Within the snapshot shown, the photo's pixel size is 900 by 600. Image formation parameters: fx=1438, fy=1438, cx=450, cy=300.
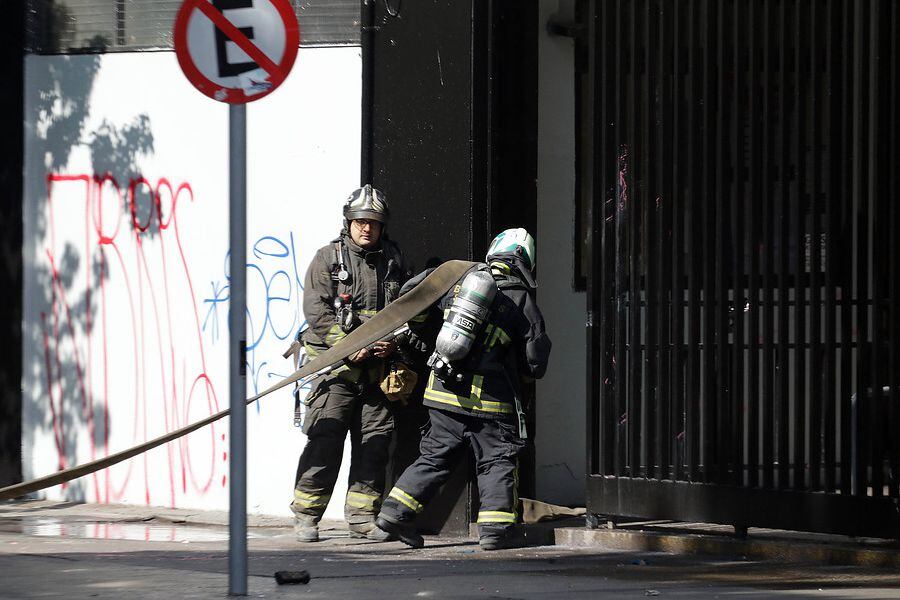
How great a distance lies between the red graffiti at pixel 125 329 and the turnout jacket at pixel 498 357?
198cm

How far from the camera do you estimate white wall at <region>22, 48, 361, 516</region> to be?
8758 mm

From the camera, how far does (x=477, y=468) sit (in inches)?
307

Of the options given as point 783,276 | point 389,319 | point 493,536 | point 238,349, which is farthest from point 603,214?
point 238,349

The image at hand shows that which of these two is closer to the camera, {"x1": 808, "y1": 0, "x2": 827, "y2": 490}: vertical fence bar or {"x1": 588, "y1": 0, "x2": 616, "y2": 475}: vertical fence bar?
{"x1": 808, "y1": 0, "x2": 827, "y2": 490}: vertical fence bar

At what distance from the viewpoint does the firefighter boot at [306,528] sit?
7.97 m

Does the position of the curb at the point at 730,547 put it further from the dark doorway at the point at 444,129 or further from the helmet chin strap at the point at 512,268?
the helmet chin strap at the point at 512,268

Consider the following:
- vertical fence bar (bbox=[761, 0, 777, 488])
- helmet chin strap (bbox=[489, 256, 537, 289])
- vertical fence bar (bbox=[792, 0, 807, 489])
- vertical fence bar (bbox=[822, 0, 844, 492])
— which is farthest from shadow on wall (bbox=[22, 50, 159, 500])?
vertical fence bar (bbox=[822, 0, 844, 492])

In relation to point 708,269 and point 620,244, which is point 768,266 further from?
point 620,244

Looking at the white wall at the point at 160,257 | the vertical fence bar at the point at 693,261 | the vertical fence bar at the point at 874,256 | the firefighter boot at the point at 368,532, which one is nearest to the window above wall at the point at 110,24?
the white wall at the point at 160,257

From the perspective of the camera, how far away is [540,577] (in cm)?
684

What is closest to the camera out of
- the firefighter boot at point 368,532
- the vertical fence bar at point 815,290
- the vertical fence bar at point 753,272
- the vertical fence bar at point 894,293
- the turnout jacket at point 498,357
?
the vertical fence bar at point 894,293

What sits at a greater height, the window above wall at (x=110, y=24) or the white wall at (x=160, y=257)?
the window above wall at (x=110, y=24)

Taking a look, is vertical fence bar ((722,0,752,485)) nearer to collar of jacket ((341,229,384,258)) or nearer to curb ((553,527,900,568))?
curb ((553,527,900,568))

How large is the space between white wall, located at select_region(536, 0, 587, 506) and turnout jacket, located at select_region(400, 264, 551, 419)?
49.9 inches
